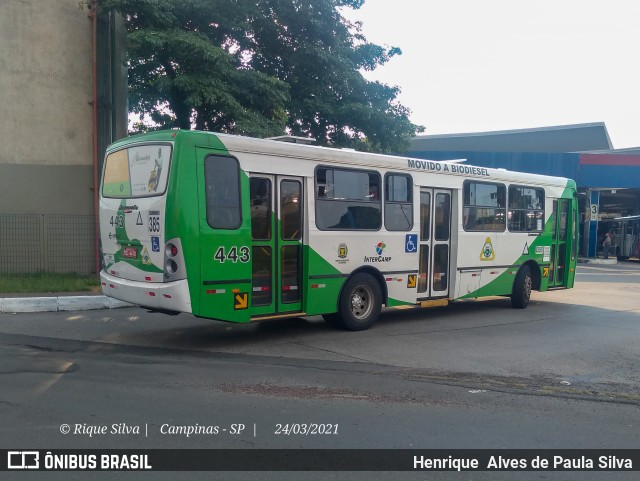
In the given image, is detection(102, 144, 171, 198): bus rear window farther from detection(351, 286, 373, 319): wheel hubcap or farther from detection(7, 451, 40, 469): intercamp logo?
detection(7, 451, 40, 469): intercamp logo

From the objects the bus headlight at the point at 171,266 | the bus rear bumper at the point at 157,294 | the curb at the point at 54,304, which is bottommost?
the curb at the point at 54,304

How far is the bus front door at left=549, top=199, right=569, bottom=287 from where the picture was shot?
49.7 feet

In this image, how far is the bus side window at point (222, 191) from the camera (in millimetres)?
8469

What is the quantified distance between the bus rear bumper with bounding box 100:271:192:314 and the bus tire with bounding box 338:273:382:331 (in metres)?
3.10

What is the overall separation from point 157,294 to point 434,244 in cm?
596

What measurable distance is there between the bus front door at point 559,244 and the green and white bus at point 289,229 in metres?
2.26

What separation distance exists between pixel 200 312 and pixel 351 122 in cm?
1176

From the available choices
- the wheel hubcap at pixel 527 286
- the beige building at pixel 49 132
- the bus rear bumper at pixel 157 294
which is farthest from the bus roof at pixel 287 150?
the beige building at pixel 49 132

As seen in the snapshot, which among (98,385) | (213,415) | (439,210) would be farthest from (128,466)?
(439,210)

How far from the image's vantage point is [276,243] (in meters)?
9.32

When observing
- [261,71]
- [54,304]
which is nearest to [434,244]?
[54,304]

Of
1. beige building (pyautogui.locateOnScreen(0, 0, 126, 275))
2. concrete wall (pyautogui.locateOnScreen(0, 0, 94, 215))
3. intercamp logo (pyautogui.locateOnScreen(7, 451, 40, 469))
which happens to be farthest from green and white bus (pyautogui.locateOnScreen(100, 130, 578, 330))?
concrete wall (pyautogui.locateOnScreen(0, 0, 94, 215))

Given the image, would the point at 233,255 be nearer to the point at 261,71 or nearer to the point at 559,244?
the point at 559,244

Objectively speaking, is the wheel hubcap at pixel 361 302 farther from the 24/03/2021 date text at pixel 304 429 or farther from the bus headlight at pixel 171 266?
the 24/03/2021 date text at pixel 304 429
